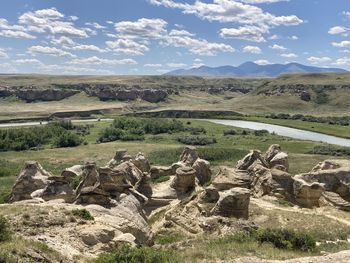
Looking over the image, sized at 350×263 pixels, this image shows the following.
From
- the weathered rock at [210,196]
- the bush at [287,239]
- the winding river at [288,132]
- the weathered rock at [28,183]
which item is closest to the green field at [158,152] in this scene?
the winding river at [288,132]

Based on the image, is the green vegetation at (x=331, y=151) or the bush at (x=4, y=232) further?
the green vegetation at (x=331, y=151)

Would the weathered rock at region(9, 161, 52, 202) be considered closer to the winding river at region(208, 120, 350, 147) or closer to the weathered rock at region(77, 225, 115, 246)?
the weathered rock at region(77, 225, 115, 246)

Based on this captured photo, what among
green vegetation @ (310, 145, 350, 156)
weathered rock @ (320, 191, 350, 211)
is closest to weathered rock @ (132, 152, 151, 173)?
weathered rock @ (320, 191, 350, 211)

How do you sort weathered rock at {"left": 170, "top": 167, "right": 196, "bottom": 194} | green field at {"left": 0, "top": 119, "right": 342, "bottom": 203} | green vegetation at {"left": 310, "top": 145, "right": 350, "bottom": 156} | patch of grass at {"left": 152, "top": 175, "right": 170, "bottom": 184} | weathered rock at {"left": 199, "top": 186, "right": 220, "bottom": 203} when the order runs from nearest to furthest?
weathered rock at {"left": 199, "top": 186, "right": 220, "bottom": 203} → weathered rock at {"left": 170, "top": 167, "right": 196, "bottom": 194} → patch of grass at {"left": 152, "top": 175, "right": 170, "bottom": 184} → green field at {"left": 0, "top": 119, "right": 342, "bottom": 203} → green vegetation at {"left": 310, "top": 145, "right": 350, "bottom": 156}

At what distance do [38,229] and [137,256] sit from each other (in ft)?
21.6

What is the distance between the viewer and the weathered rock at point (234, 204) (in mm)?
32125

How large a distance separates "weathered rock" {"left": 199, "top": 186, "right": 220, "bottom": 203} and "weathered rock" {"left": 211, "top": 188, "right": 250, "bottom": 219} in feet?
11.8

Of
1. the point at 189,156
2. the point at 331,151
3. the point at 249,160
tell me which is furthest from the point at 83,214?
the point at 331,151

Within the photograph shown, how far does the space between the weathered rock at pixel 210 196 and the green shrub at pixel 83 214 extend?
12805 millimetres

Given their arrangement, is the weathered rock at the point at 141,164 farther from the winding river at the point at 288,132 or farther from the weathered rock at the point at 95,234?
the winding river at the point at 288,132

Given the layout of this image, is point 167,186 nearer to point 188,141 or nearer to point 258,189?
point 258,189

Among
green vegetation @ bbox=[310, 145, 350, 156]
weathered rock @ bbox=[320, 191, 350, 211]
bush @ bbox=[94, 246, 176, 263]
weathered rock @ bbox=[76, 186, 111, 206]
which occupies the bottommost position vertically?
green vegetation @ bbox=[310, 145, 350, 156]

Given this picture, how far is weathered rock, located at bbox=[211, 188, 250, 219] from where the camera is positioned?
3212 cm

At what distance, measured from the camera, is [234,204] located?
105 feet
